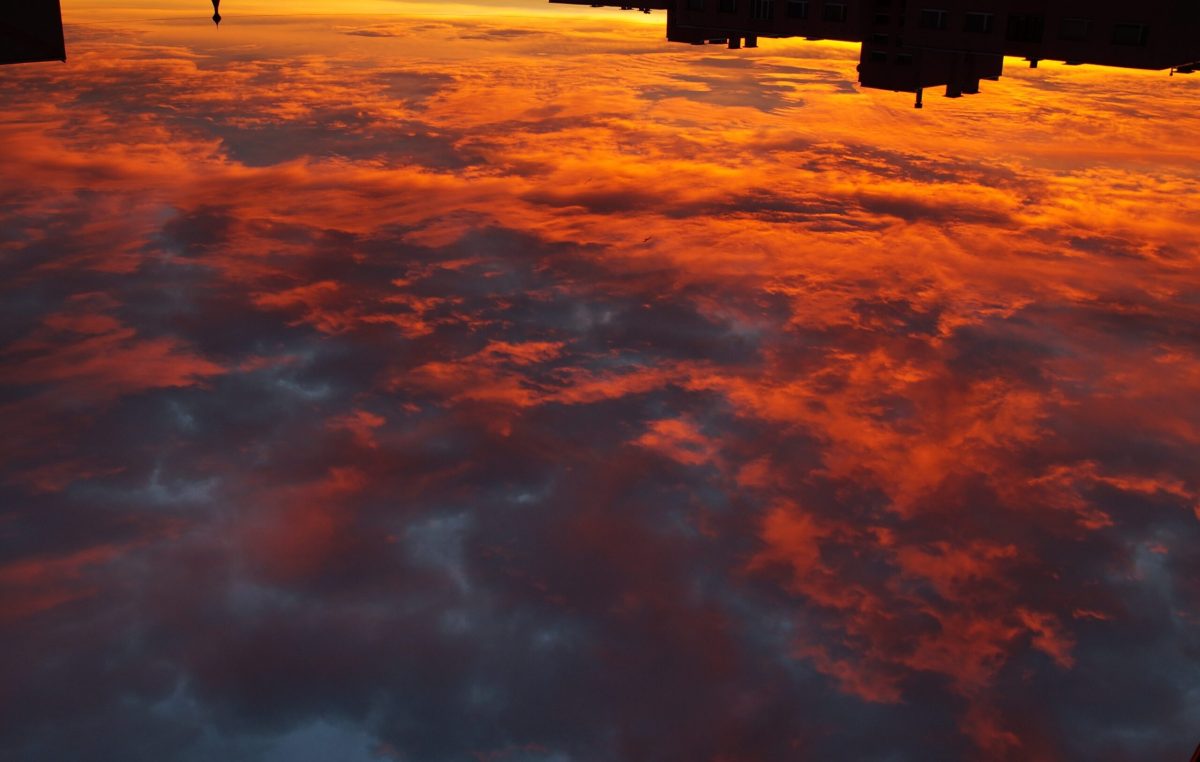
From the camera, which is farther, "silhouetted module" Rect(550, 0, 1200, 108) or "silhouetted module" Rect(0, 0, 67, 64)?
"silhouetted module" Rect(550, 0, 1200, 108)

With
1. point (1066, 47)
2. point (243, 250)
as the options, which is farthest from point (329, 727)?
point (243, 250)

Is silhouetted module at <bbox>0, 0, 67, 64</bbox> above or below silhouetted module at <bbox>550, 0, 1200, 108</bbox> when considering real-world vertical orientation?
below

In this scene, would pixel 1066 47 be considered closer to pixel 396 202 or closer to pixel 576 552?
pixel 576 552

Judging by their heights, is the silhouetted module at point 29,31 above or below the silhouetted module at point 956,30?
below

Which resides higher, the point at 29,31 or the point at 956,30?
the point at 956,30

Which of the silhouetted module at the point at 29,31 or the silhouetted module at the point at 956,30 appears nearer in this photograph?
the silhouetted module at the point at 29,31
